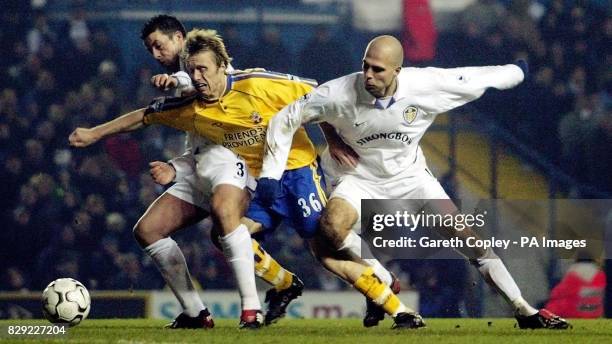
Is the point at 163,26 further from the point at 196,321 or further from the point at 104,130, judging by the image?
the point at 196,321

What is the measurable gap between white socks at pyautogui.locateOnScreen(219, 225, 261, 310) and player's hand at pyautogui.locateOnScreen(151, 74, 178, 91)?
906 mm

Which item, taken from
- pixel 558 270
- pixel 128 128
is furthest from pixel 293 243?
pixel 128 128

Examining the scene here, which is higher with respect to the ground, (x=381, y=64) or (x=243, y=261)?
(x=381, y=64)

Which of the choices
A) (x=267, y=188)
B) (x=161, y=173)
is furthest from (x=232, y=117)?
(x=267, y=188)

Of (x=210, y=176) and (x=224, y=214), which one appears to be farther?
(x=210, y=176)

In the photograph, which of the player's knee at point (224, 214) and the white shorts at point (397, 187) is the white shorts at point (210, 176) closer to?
the player's knee at point (224, 214)

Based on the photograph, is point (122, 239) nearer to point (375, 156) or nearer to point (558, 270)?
point (558, 270)

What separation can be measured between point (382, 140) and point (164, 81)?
4.26 feet

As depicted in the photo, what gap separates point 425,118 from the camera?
26.4ft

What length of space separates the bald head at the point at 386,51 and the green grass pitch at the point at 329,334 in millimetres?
1503

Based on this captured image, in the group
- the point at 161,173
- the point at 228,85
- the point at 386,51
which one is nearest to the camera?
the point at 386,51

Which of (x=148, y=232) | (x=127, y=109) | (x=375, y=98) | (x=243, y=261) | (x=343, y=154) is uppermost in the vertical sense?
(x=375, y=98)

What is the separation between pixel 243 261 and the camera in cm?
800

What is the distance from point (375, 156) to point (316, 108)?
50 centimetres
